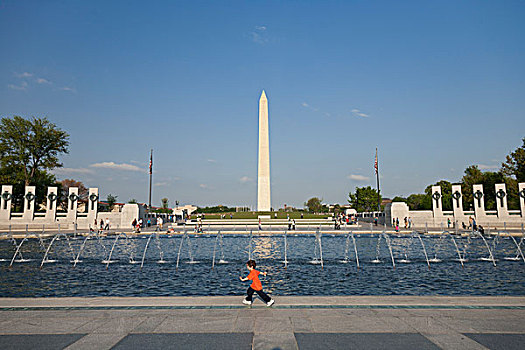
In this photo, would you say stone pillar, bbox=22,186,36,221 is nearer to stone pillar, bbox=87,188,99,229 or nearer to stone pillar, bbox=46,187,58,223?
stone pillar, bbox=46,187,58,223

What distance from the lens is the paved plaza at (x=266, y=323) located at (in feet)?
18.1

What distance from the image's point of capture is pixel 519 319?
676 cm

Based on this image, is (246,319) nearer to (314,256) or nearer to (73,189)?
(314,256)

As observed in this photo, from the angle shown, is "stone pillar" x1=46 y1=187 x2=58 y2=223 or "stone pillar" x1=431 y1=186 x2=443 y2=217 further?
"stone pillar" x1=46 y1=187 x2=58 y2=223

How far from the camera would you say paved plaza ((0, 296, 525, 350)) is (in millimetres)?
5512

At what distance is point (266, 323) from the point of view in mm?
6547

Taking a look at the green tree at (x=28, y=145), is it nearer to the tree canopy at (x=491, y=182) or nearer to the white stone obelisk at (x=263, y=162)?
the white stone obelisk at (x=263, y=162)

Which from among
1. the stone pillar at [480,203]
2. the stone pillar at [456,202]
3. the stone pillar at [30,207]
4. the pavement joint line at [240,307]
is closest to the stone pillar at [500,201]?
the stone pillar at [480,203]

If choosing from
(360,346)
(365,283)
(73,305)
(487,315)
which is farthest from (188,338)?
(365,283)

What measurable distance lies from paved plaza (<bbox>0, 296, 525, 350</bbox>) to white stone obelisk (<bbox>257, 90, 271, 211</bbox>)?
48483 millimetres

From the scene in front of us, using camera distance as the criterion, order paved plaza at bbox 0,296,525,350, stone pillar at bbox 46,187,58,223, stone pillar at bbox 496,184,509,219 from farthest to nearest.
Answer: stone pillar at bbox 46,187,58,223 < stone pillar at bbox 496,184,509,219 < paved plaza at bbox 0,296,525,350

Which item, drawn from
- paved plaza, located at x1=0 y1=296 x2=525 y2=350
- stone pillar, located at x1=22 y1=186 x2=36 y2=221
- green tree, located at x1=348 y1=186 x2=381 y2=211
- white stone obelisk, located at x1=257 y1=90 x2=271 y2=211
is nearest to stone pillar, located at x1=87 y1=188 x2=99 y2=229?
stone pillar, located at x1=22 y1=186 x2=36 y2=221

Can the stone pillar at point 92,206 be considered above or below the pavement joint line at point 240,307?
above

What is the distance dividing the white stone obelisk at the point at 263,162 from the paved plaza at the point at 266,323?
48483mm
